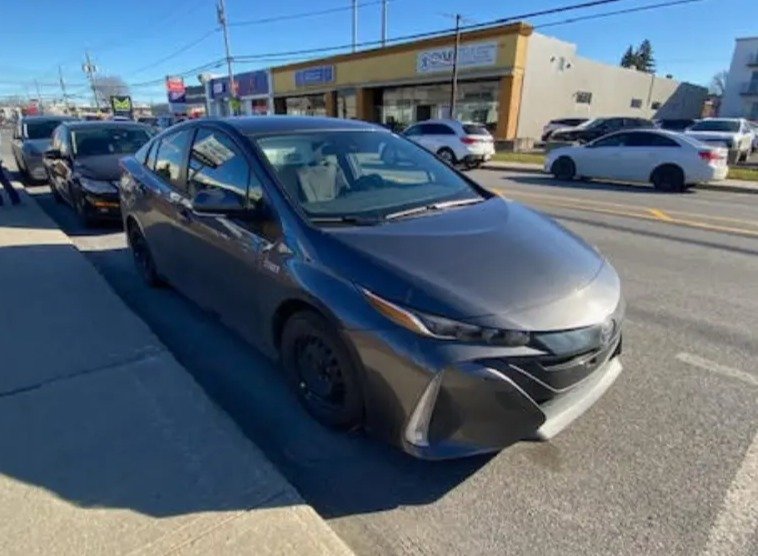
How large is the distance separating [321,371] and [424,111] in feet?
104

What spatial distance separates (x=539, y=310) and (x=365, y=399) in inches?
35.6

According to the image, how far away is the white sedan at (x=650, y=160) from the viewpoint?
12055 mm

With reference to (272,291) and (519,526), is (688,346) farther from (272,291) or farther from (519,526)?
(272,291)

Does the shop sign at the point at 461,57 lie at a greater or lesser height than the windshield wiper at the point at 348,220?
greater

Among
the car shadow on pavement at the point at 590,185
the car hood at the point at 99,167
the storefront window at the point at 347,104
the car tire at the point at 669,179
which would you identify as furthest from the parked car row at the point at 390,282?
the storefront window at the point at 347,104

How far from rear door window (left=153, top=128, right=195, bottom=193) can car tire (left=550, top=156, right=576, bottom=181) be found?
1231cm

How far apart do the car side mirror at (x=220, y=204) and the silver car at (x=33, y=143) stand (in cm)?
1016

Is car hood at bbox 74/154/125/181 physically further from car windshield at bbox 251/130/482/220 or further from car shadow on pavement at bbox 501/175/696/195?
car shadow on pavement at bbox 501/175/696/195

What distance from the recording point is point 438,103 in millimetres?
31078

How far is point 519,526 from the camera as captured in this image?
216 centimetres

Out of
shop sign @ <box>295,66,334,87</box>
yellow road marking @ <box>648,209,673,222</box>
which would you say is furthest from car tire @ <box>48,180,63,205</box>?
shop sign @ <box>295,66,334,87</box>

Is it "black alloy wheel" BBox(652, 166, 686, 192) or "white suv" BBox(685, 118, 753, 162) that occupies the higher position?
"white suv" BBox(685, 118, 753, 162)

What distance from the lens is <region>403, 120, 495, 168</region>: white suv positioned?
17.7 meters

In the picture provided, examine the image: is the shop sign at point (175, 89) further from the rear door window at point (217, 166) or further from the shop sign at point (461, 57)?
the rear door window at point (217, 166)
